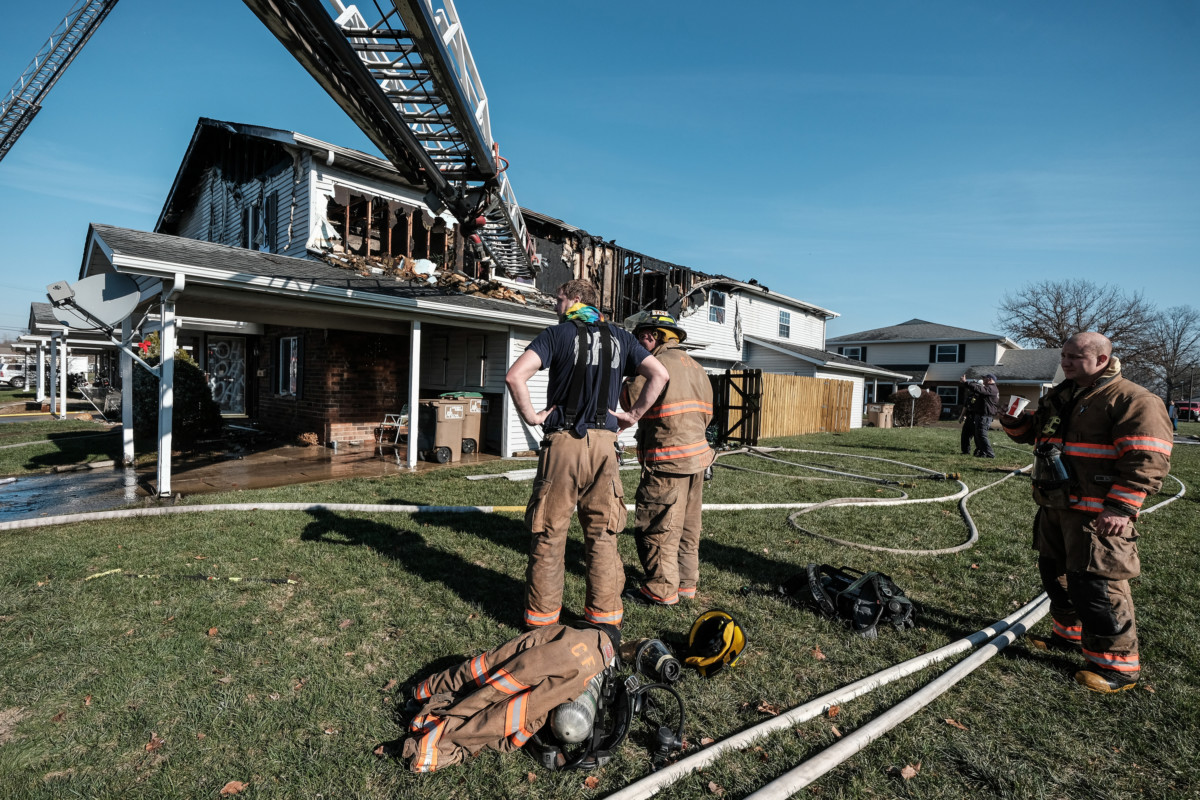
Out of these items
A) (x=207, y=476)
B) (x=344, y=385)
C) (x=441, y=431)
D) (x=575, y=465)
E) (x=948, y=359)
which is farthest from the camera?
(x=948, y=359)

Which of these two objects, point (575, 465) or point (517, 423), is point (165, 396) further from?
point (575, 465)

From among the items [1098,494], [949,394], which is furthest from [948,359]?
[1098,494]

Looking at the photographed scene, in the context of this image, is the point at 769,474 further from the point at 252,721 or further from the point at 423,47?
the point at 252,721

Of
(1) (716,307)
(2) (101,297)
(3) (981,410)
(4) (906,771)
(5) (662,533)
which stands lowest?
(4) (906,771)

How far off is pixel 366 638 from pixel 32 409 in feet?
80.1

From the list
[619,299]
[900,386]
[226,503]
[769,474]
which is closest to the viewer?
[226,503]

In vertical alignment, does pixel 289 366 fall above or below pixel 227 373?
above

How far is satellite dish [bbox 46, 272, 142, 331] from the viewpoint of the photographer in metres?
6.98

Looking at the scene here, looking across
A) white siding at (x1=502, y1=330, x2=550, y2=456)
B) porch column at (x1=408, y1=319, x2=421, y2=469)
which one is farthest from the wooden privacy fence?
porch column at (x1=408, y1=319, x2=421, y2=469)

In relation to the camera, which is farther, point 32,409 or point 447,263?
point 32,409

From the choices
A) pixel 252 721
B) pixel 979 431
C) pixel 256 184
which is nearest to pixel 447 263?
pixel 256 184

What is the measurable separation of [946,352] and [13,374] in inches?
2436

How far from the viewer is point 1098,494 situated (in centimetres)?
312

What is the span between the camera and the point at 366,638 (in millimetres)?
3379
